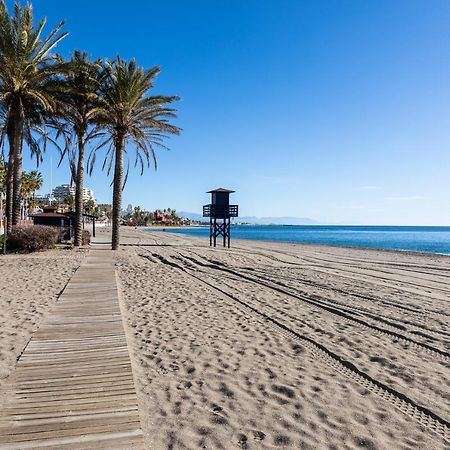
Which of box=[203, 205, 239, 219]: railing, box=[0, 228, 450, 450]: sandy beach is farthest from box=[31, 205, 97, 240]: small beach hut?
box=[0, 228, 450, 450]: sandy beach

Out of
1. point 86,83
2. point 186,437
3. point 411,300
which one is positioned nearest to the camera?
point 186,437

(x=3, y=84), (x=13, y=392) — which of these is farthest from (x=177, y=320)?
(x=3, y=84)

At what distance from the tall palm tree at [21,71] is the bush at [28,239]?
1675mm

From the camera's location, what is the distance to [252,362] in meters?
5.42

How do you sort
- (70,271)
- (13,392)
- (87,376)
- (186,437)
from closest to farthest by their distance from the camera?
(186,437) → (13,392) → (87,376) → (70,271)

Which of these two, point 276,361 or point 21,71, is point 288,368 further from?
point 21,71

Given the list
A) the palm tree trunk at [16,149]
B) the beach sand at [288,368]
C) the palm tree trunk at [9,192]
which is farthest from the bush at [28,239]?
the beach sand at [288,368]

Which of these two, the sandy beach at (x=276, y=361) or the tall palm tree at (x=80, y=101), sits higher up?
the tall palm tree at (x=80, y=101)

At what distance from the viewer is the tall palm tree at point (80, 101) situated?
19.5m

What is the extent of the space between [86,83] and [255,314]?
57.8 ft

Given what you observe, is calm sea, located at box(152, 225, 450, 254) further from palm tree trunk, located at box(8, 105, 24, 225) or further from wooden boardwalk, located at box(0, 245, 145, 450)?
wooden boardwalk, located at box(0, 245, 145, 450)

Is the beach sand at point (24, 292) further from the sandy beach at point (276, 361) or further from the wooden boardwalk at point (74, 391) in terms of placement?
the wooden boardwalk at point (74, 391)

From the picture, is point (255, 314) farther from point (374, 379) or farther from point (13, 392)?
point (13, 392)

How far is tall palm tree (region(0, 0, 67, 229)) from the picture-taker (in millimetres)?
17328
